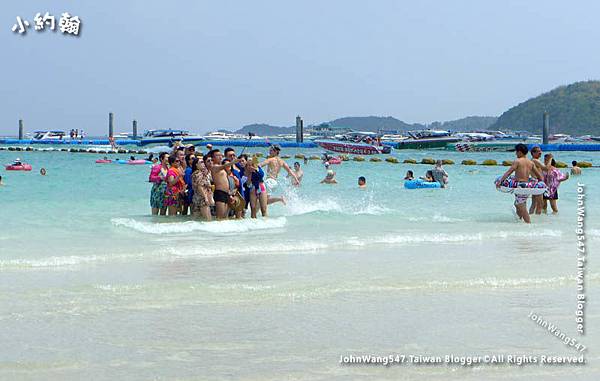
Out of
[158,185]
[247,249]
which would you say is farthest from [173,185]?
[247,249]

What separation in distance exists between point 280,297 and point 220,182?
19.3ft

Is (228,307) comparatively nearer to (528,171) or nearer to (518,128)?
(528,171)

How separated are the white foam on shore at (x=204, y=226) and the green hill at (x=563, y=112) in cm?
15771

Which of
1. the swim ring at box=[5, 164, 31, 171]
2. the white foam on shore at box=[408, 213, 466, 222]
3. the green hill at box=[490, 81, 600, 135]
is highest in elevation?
the green hill at box=[490, 81, 600, 135]

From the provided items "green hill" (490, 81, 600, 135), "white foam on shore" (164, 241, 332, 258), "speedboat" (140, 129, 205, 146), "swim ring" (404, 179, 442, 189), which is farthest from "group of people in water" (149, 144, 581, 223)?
"green hill" (490, 81, 600, 135)

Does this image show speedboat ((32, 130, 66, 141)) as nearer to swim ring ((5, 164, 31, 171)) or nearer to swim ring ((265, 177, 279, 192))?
swim ring ((5, 164, 31, 171))

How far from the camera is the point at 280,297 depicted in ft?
22.4

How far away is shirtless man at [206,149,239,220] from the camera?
12.3m

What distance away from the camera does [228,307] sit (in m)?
6.43

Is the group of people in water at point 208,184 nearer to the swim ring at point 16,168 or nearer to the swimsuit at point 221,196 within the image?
the swimsuit at point 221,196

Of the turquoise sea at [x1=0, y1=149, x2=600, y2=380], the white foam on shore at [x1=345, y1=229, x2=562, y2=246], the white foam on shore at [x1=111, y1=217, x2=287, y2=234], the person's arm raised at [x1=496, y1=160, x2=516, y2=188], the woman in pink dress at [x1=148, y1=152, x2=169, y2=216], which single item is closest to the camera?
the turquoise sea at [x1=0, y1=149, x2=600, y2=380]

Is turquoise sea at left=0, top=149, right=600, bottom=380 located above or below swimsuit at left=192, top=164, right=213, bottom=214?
below

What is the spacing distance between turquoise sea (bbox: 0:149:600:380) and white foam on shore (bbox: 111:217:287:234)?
44mm

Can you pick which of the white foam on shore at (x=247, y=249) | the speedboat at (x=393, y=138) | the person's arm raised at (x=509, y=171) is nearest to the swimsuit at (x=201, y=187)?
the white foam on shore at (x=247, y=249)
